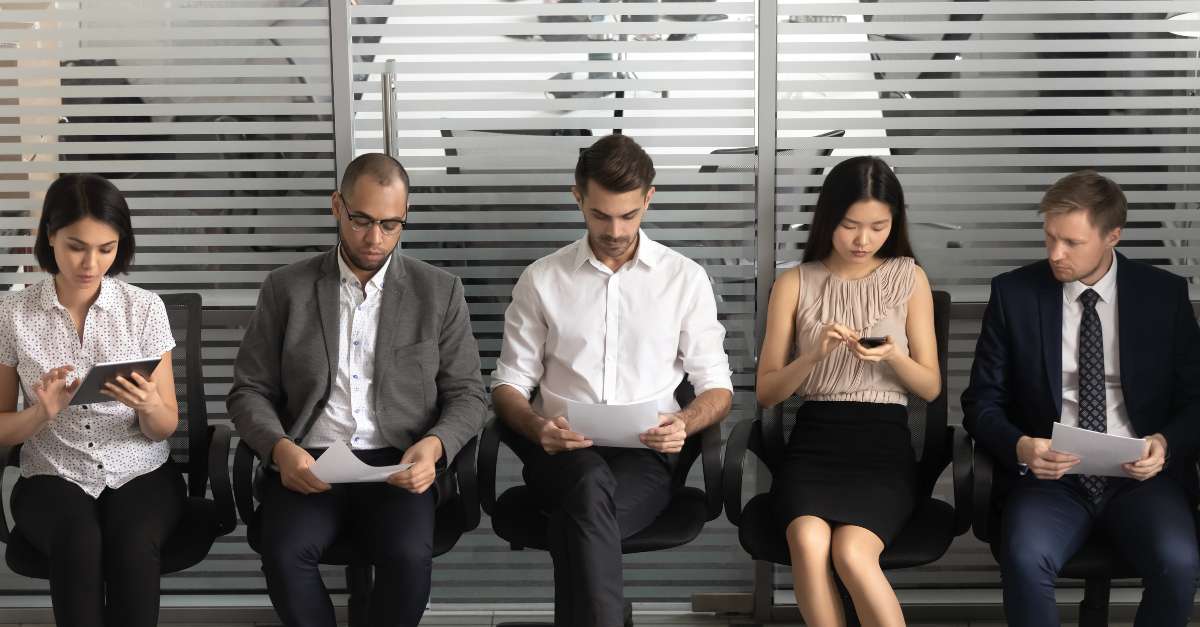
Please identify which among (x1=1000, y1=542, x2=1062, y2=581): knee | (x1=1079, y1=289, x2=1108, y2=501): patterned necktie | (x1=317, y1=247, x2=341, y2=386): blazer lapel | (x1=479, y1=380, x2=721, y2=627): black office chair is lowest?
(x1=1000, y1=542, x2=1062, y2=581): knee

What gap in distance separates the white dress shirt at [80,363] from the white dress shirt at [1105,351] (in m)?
2.55

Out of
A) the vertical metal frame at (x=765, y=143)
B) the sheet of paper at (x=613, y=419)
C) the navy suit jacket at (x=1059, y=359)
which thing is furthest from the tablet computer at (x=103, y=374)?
the navy suit jacket at (x=1059, y=359)

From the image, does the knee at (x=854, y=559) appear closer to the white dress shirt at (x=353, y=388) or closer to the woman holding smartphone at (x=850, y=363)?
the woman holding smartphone at (x=850, y=363)

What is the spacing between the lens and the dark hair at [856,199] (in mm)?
3090

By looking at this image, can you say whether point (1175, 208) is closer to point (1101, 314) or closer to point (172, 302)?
point (1101, 314)

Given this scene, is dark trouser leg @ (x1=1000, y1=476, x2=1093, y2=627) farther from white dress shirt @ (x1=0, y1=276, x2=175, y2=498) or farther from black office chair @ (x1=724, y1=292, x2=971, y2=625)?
white dress shirt @ (x1=0, y1=276, x2=175, y2=498)

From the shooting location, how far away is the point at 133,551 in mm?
2762

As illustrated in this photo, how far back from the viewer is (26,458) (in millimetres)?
2973

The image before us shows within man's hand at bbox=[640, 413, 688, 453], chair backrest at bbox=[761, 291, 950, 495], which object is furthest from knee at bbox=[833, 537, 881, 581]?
man's hand at bbox=[640, 413, 688, 453]

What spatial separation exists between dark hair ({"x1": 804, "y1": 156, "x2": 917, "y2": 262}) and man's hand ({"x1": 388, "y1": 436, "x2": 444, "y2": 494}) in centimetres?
125

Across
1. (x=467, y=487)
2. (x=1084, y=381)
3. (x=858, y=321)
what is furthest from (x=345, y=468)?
(x=1084, y=381)

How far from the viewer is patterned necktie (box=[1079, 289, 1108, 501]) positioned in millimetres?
2992

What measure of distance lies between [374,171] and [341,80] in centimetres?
68

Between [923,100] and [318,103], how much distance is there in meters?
1.95
